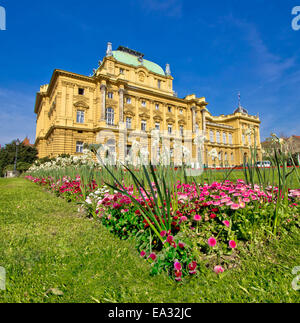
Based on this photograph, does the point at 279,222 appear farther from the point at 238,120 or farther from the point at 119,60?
the point at 238,120

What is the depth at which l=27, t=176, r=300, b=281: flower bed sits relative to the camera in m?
1.70

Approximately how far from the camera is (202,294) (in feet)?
4.59

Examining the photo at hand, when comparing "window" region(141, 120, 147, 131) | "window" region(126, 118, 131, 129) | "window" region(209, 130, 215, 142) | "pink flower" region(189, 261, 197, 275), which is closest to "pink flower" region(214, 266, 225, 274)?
"pink flower" region(189, 261, 197, 275)

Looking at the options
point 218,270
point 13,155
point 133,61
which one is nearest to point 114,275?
point 218,270

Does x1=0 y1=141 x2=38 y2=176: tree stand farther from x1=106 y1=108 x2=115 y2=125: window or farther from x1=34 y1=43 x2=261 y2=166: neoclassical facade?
x1=106 y1=108 x2=115 y2=125: window

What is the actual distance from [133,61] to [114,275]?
114 feet

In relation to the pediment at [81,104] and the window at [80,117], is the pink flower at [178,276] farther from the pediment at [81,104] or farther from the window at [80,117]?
the pediment at [81,104]

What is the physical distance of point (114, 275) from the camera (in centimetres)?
170

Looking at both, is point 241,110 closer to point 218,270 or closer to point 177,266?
point 218,270

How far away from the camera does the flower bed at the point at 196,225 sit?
1.70m

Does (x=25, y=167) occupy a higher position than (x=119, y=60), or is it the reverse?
(x=119, y=60)

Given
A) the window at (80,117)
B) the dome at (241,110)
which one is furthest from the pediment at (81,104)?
the dome at (241,110)
